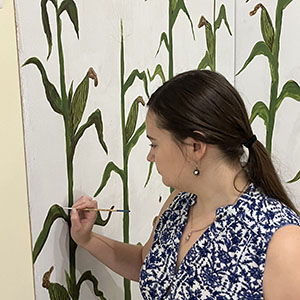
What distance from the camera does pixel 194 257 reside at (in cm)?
125

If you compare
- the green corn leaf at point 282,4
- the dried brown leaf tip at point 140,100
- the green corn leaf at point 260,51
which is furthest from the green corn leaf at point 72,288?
the green corn leaf at point 282,4

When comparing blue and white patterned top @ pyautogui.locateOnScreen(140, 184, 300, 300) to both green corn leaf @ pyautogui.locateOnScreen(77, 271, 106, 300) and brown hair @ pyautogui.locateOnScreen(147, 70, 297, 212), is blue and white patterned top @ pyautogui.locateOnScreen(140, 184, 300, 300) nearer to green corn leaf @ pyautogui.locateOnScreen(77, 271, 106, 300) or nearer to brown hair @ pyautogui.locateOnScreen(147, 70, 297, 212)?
brown hair @ pyautogui.locateOnScreen(147, 70, 297, 212)

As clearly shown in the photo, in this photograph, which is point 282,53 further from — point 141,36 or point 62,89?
point 62,89

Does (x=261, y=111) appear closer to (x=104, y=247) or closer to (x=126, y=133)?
(x=126, y=133)

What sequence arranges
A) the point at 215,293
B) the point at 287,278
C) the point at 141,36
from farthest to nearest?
the point at 141,36
the point at 215,293
the point at 287,278

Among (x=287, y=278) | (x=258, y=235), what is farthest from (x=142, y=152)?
(x=287, y=278)

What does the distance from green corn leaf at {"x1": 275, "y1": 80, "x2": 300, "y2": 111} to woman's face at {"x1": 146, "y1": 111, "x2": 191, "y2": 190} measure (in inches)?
46.4

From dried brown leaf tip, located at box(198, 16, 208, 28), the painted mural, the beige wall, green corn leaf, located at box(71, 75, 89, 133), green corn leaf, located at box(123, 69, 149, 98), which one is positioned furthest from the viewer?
dried brown leaf tip, located at box(198, 16, 208, 28)

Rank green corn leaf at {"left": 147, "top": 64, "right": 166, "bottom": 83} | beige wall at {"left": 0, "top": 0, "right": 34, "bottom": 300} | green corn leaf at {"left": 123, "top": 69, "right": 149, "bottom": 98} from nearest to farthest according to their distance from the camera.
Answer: beige wall at {"left": 0, "top": 0, "right": 34, "bottom": 300} < green corn leaf at {"left": 123, "top": 69, "right": 149, "bottom": 98} < green corn leaf at {"left": 147, "top": 64, "right": 166, "bottom": 83}

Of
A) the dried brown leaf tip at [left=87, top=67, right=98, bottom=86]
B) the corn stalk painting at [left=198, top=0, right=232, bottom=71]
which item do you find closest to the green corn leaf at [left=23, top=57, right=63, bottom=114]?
the dried brown leaf tip at [left=87, top=67, right=98, bottom=86]

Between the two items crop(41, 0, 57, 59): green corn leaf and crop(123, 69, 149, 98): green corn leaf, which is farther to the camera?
crop(123, 69, 149, 98): green corn leaf

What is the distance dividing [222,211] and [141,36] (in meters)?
0.63

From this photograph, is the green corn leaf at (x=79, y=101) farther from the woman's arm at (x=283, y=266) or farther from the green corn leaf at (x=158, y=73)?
the woman's arm at (x=283, y=266)

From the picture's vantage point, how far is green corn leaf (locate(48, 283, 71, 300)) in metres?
1.28
